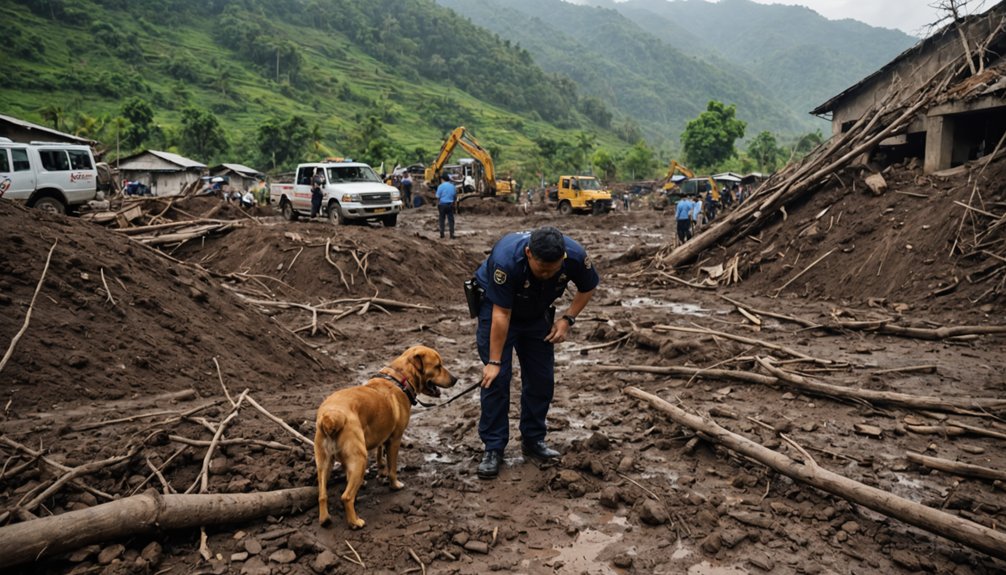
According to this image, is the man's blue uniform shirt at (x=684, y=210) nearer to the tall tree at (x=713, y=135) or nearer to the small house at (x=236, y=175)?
the small house at (x=236, y=175)

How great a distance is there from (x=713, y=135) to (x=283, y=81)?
6548cm

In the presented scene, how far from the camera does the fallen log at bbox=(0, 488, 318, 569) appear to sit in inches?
102

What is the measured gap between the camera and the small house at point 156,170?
39.2 metres

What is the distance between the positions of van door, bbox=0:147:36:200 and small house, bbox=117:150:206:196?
87.6 ft

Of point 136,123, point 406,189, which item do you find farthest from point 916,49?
point 136,123

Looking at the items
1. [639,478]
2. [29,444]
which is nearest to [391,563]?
[639,478]

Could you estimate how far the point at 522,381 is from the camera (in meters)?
4.36

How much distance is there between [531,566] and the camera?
3139 millimetres

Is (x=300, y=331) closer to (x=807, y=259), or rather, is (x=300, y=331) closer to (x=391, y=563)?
(x=391, y=563)

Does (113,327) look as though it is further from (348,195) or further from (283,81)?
(283,81)

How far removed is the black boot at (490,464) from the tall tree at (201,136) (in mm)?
57255

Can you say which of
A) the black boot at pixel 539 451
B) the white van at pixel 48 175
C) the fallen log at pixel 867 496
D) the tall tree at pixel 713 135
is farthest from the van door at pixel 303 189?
the tall tree at pixel 713 135

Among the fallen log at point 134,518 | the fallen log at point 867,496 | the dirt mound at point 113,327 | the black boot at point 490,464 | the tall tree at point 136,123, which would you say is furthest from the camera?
the tall tree at point 136,123

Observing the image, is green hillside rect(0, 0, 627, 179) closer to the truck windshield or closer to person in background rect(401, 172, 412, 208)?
person in background rect(401, 172, 412, 208)
